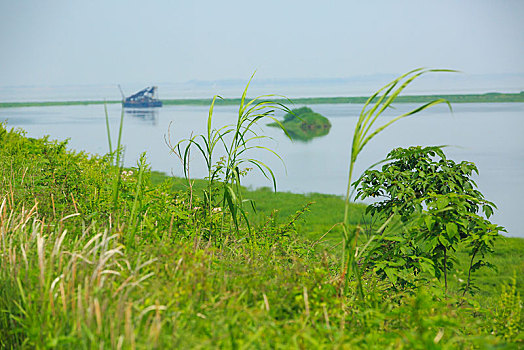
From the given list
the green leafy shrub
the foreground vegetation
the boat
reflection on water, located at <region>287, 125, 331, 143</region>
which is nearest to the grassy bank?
the foreground vegetation

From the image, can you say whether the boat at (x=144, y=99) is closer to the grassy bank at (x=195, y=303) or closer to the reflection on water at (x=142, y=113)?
the reflection on water at (x=142, y=113)

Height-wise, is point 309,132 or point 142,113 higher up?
point 142,113


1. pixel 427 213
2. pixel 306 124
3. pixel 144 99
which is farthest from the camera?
pixel 144 99

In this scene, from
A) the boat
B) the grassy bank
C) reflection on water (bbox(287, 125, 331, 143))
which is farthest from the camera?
the boat

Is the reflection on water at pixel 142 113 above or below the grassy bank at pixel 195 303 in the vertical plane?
above

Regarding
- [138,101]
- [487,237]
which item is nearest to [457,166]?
[487,237]

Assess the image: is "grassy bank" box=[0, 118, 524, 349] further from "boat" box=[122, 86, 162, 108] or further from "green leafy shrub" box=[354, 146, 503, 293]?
"boat" box=[122, 86, 162, 108]

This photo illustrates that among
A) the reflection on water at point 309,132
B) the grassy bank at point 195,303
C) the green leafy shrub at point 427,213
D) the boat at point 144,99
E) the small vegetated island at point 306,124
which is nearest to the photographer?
the grassy bank at point 195,303

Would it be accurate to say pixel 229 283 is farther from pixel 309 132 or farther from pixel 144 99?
pixel 144 99

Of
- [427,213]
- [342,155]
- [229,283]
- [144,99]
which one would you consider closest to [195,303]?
[229,283]

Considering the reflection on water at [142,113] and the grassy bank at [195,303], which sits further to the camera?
the reflection on water at [142,113]

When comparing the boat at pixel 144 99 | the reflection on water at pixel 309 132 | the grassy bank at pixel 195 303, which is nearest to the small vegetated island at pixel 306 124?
the reflection on water at pixel 309 132

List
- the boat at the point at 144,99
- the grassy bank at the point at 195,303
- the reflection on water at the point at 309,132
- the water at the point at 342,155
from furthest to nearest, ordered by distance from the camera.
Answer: the boat at the point at 144,99, the reflection on water at the point at 309,132, the water at the point at 342,155, the grassy bank at the point at 195,303

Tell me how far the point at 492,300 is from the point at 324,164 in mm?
12264
